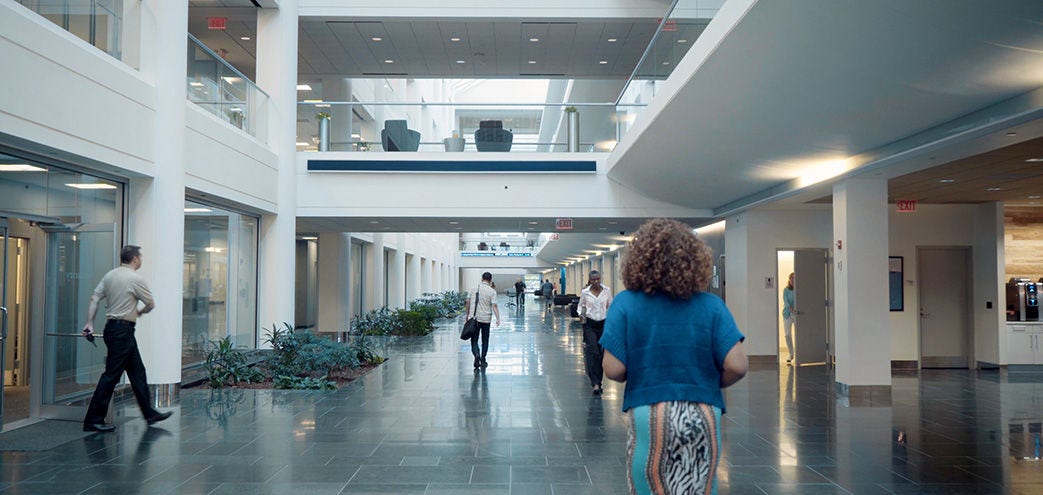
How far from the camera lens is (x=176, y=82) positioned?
8828mm

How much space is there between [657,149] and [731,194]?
116 inches

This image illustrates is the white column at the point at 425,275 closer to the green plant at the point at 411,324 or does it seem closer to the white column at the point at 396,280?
the white column at the point at 396,280

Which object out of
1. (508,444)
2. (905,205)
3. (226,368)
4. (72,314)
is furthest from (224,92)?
(905,205)

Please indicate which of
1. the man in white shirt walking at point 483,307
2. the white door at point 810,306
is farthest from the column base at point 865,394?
the man in white shirt walking at point 483,307

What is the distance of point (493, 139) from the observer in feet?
50.0

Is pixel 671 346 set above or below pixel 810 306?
above

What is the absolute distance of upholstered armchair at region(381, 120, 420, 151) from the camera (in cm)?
1508

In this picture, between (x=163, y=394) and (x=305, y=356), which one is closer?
(x=163, y=394)

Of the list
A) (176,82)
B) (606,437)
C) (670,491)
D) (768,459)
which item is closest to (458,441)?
(606,437)

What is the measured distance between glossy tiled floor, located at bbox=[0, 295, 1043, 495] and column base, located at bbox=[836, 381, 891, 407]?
22 centimetres

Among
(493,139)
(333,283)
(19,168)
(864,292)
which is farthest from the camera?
(333,283)

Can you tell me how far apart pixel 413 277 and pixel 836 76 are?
26.0 meters

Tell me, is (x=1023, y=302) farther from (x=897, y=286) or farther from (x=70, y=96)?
(x=70, y=96)

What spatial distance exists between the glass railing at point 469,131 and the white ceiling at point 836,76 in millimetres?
4907
